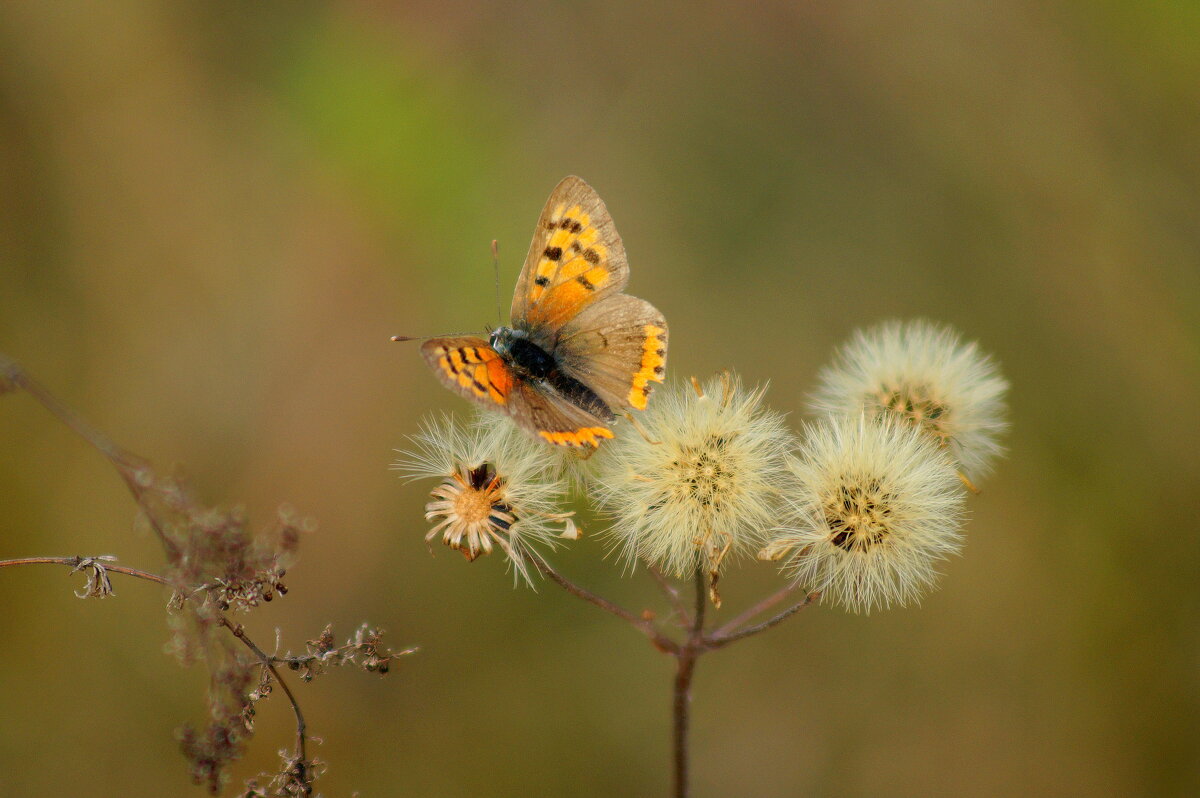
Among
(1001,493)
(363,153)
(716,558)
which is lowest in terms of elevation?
(716,558)

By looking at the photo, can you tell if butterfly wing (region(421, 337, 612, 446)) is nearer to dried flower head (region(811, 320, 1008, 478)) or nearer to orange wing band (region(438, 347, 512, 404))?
orange wing band (region(438, 347, 512, 404))

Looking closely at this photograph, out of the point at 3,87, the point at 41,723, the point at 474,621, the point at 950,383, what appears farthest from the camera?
the point at 3,87

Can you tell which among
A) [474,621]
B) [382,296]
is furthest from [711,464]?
[382,296]

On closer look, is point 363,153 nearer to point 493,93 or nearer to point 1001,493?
point 493,93

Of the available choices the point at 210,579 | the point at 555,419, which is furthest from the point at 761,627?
the point at 210,579

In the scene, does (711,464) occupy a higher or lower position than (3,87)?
lower

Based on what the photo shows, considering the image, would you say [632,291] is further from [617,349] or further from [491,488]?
[491,488]

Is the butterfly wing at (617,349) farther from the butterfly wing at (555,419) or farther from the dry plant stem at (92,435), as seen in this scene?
the dry plant stem at (92,435)

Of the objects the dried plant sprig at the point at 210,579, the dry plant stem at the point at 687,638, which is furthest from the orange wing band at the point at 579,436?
the dried plant sprig at the point at 210,579
